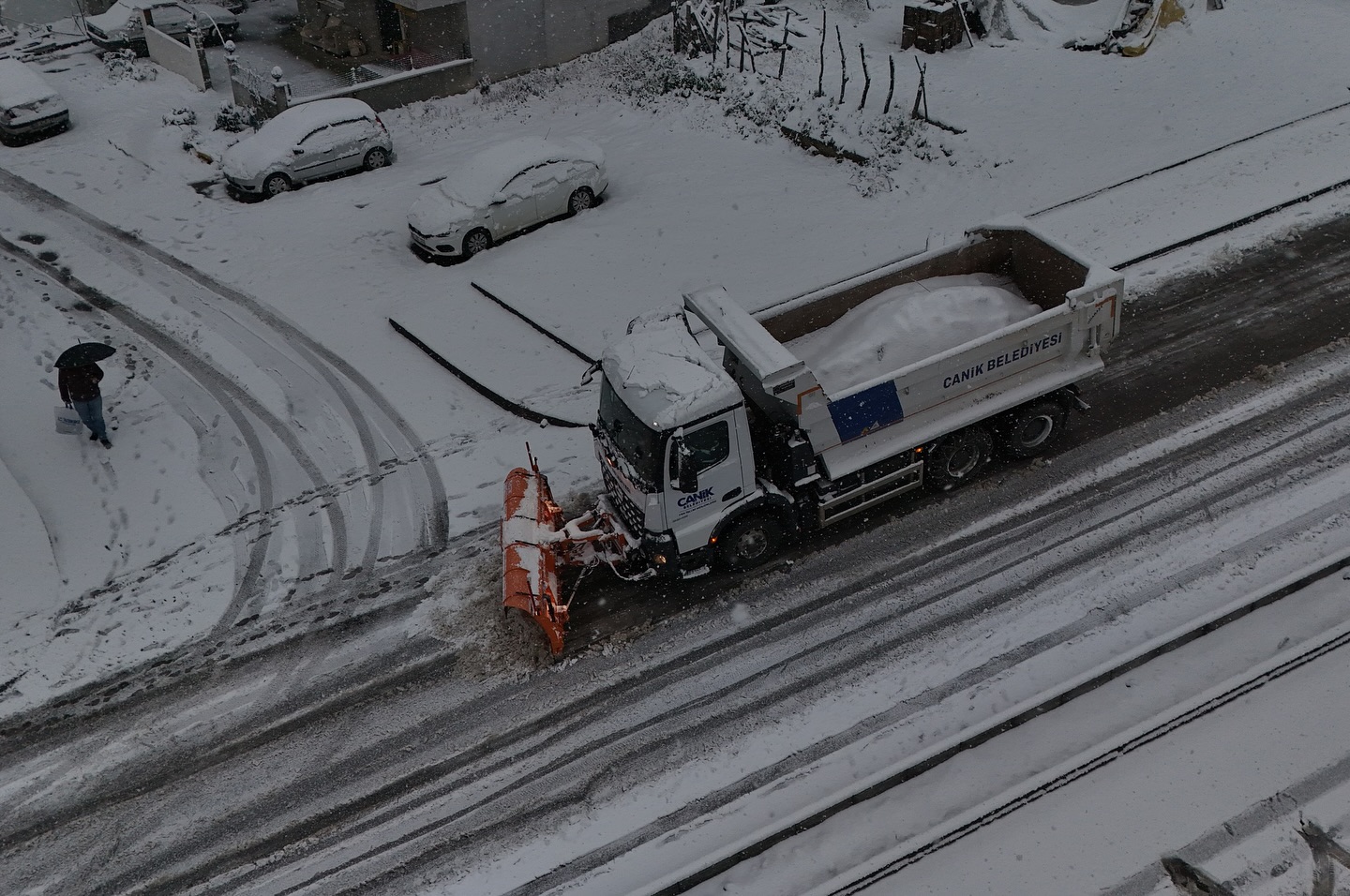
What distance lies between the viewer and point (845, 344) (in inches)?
495

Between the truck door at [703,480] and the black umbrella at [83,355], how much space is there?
8.20m

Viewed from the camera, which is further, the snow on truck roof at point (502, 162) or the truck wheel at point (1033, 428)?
the snow on truck roof at point (502, 162)

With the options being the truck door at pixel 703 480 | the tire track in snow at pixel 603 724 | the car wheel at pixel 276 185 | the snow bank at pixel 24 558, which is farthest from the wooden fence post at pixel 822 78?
the snow bank at pixel 24 558

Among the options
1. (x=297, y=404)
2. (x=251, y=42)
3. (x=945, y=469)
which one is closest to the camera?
(x=945, y=469)

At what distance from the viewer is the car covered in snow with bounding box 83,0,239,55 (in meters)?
28.5

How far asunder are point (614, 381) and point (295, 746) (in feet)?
15.8

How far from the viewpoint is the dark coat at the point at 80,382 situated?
574 inches

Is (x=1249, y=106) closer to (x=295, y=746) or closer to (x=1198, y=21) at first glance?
(x=1198, y=21)

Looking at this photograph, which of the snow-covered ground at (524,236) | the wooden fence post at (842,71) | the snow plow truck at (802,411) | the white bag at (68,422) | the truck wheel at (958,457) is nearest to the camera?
the snow plow truck at (802,411)

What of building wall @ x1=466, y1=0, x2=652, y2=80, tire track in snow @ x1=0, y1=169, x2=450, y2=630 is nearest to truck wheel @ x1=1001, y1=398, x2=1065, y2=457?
tire track in snow @ x1=0, y1=169, x2=450, y2=630

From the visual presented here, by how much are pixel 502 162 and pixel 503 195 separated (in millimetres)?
805

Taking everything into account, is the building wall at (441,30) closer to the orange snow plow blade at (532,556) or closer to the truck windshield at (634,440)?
the orange snow plow blade at (532,556)

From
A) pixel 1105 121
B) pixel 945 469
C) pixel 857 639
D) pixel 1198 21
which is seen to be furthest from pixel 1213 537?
pixel 1198 21

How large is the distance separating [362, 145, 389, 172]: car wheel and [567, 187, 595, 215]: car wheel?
200 inches
